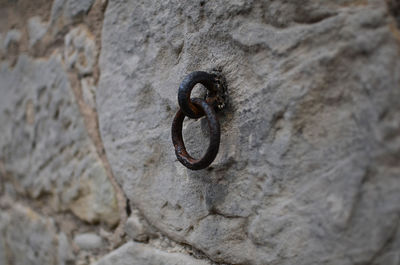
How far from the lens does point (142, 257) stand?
2.07 ft

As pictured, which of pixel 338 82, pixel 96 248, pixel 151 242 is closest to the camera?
pixel 338 82

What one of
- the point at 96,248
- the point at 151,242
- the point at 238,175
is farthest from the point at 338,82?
the point at 96,248

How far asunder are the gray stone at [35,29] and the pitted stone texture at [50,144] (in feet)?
0.19

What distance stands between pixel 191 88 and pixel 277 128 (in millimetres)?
125

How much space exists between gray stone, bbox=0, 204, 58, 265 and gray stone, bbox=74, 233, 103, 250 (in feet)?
0.39

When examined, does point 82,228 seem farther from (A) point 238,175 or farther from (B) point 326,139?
(B) point 326,139

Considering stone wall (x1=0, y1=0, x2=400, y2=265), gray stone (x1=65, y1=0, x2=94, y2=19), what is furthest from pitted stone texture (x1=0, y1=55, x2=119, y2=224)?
gray stone (x1=65, y1=0, x2=94, y2=19)

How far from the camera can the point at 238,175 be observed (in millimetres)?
469

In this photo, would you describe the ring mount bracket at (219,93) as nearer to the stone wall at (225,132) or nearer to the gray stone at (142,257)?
the stone wall at (225,132)

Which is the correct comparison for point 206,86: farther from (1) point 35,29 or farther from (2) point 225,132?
(1) point 35,29

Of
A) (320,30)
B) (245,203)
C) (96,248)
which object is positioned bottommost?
(96,248)

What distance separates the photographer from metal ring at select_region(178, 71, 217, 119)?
1.43 feet

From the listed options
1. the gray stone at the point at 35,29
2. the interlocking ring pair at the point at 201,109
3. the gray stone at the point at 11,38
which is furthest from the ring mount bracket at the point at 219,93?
the gray stone at the point at 11,38

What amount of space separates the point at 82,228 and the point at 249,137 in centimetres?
57
